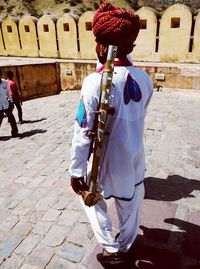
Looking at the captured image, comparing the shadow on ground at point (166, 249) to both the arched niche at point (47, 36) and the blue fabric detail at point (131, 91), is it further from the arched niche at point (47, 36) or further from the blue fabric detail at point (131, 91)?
the arched niche at point (47, 36)

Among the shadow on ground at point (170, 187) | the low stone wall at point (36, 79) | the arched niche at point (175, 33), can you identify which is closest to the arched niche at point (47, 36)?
the low stone wall at point (36, 79)

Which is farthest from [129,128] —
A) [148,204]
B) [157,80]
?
[157,80]

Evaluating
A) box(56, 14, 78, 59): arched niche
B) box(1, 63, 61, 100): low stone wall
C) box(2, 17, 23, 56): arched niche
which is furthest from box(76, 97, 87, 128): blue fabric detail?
box(2, 17, 23, 56): arched niche

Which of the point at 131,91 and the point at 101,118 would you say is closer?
the point at 101,118

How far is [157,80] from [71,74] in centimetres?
408

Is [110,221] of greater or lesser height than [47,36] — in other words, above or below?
below

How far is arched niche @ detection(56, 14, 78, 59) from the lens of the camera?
15406 millimetres

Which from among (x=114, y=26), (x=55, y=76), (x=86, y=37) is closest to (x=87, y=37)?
(x=86, y=37)

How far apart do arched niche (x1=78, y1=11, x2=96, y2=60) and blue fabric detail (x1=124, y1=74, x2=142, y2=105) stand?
13890 mm

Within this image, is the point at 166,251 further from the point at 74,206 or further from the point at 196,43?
the point at 196,43

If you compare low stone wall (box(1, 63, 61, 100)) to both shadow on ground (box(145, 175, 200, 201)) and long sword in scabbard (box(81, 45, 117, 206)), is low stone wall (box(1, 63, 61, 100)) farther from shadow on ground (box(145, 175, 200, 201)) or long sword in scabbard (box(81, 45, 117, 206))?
long sword in scabbard (box(81, 45, 117, 206))

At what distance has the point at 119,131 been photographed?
2.05m

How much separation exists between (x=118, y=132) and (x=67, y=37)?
15.2m

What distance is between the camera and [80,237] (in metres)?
3.00
